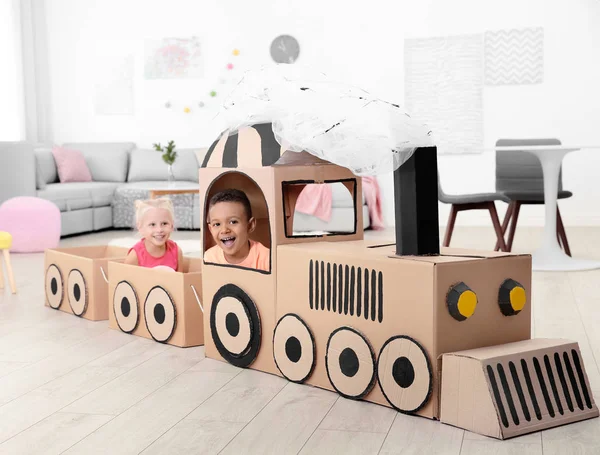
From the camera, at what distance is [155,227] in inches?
124

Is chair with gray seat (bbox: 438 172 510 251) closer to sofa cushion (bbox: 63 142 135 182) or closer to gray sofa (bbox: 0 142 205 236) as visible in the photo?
gray sofa (bbox: 0 142 205 236)

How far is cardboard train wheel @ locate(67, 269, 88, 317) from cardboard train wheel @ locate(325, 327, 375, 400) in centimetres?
139

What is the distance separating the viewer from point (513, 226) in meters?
5.06

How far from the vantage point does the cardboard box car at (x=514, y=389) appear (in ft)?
5.92

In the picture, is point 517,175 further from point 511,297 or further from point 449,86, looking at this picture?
point 511,297

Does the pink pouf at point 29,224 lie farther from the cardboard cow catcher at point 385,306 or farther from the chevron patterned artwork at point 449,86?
the chevron patterned artwork at point 449,86

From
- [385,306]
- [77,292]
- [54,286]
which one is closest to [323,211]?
Answer: [54,286]

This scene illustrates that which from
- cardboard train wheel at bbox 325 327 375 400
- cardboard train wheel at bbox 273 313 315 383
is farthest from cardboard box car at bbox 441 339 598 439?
cardboard train wheel at bbox 273 313 315 383

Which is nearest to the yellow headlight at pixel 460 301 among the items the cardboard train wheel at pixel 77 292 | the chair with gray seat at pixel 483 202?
the cardboard train wheel at pixel 77 292

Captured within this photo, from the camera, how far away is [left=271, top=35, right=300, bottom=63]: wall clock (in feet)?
25.3

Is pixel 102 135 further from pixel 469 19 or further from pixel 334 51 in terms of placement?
pixel 469 19

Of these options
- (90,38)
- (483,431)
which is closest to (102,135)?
(90,38)

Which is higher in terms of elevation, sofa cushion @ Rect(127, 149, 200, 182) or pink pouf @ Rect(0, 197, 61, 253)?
sofa cushion @ Rect(127, 149, 200, 182)

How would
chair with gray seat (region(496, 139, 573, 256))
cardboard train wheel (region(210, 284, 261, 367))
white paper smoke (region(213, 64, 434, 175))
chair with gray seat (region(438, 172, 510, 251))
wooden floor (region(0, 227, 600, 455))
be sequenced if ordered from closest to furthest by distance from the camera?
wooden floor (region(0, 227, 600, 455)), white paper smoke (region(213, 64, 434, 175)), cardboard train wheel (region(210, 284, 261, 367)), chair with gray seat (region(438, 172, 510, 251)), chair with gray seat (region(496, 139, 573, 256))
